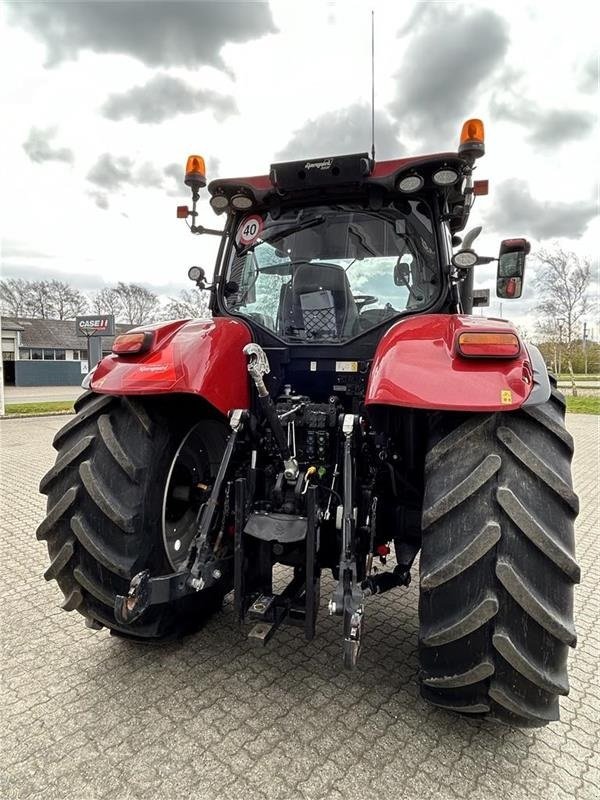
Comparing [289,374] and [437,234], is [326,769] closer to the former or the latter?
[289,374]

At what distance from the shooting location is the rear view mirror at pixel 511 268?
270 centimetres

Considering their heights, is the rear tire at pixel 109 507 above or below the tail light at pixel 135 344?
below

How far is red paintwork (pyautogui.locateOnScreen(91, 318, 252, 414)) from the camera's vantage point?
2.26 metres

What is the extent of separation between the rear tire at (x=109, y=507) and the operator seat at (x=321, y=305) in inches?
38.2

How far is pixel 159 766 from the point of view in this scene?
6.15 feet

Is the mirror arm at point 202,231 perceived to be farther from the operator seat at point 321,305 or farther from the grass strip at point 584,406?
the grass strip at point 584,406

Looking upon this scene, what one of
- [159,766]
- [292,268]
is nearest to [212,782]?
[159,766]

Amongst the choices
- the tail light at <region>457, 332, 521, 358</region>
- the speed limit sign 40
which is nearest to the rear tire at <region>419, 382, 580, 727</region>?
the tail light at <region>457, 332, 521, 358</region>

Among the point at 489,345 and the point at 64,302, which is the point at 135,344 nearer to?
the point at 489,345

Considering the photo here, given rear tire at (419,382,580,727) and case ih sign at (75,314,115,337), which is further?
case ih sign at (75,314,115,337)

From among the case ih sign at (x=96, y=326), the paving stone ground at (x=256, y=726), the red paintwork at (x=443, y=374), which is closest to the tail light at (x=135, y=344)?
the red paintwork at (x=443, y=374)

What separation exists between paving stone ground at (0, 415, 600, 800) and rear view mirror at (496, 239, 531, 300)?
6.74ft

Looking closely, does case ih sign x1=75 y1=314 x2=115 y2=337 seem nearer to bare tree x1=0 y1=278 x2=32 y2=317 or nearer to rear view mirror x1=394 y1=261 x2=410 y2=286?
rear view mirror x1=394 y1=261 x2=410 y2=286

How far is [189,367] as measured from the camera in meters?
2.32
